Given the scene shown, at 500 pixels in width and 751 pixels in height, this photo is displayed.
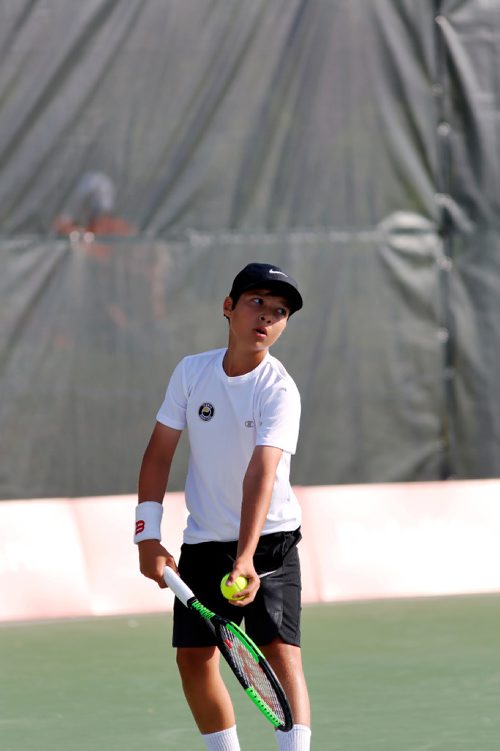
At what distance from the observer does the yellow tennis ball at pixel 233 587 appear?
380 cm

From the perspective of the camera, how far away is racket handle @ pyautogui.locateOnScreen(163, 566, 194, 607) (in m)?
3.89

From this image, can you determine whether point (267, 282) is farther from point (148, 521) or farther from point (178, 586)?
point (178, 586)

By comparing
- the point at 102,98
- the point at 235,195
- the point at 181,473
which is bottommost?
the point at 181,473

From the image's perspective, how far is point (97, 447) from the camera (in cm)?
798

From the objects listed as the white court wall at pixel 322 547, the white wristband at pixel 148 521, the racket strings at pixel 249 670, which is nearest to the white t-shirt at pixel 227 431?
the white wristband at pixel 148 521

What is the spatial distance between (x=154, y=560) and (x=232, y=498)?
27 cm

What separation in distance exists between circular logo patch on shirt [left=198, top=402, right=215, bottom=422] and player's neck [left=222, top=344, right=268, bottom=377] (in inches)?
4.1

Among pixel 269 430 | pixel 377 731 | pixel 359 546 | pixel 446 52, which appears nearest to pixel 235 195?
pixel 446 52

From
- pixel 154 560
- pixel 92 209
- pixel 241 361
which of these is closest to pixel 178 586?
pixel 154 560

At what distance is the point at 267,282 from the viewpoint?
400cm

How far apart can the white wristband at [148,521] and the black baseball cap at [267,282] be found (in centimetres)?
61

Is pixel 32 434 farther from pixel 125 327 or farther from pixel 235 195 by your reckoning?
pixel 235 195

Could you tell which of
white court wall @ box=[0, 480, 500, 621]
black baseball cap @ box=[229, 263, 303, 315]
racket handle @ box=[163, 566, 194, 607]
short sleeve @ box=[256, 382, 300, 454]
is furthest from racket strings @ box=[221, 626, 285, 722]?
white court wall @ box=[0, 480, 500, 621]

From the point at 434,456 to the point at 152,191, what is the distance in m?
2.13
